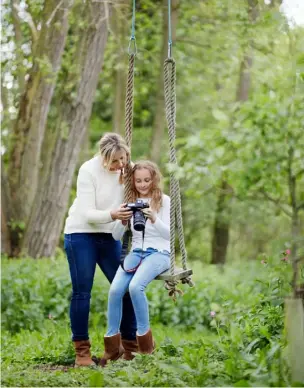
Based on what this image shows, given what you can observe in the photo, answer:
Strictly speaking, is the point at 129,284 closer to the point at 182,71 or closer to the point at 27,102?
the point at 27,102

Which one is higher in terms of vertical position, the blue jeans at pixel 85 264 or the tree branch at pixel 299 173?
the tree branch at pixel 299 173

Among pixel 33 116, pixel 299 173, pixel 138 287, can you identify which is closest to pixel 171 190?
pixel 138 287

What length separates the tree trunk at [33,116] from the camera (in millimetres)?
11633

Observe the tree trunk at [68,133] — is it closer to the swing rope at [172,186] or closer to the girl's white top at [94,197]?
the swing rope at [172,186]

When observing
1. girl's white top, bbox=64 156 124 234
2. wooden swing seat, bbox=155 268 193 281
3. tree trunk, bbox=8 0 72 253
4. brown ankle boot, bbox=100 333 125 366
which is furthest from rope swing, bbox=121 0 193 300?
tree trunk, bbox=8 0 72 253

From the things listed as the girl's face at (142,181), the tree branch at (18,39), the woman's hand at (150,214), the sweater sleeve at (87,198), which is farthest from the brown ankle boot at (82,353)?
the tree branch at (18,39)

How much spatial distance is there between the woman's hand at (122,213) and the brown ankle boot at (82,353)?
3.51 feet

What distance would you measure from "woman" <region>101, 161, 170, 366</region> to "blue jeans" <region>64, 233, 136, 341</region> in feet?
0.45

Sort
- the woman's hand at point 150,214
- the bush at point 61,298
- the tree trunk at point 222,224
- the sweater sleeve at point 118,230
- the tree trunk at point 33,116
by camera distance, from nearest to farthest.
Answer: the woman's hand at point 150,214
the sweater sleeve at point 118,230
the bush at point 61,298
the tree trunk at point 33,116
the tree trunk at point 222,224

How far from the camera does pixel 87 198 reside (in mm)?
5930

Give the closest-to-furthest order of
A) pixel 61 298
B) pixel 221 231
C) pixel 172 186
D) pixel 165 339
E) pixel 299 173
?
pixel 299 173, pixel 172 186, pixel 165 339, pixel 61 298, pixel 221 231

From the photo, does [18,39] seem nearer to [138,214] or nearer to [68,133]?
[68,133]

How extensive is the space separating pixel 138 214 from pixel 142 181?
33 cm

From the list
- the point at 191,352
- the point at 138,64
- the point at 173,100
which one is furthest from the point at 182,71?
the point at 191,352
